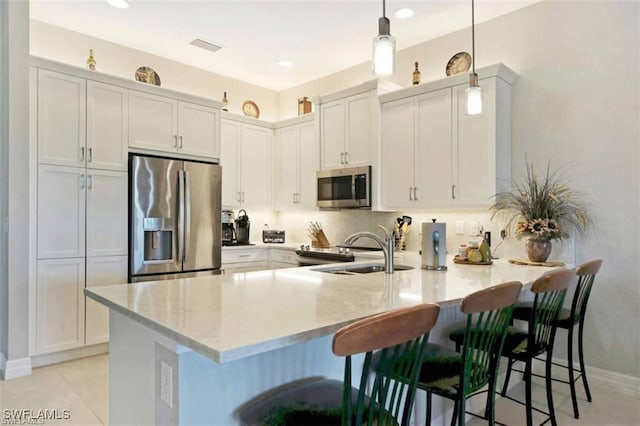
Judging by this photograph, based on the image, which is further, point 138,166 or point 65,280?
point 138,166

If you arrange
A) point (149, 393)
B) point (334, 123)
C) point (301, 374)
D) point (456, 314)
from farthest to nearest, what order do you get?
1. point (334, 123)
2. point (456, 314)
3. point (301, 374)
4. point (149, 393)

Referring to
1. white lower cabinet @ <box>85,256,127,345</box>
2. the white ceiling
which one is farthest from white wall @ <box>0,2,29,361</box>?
the white ceiling

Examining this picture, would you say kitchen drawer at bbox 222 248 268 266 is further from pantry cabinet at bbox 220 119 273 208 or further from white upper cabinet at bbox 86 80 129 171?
white upper cabinet at bbox 86 80 129 171

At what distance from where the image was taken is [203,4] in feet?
11.1

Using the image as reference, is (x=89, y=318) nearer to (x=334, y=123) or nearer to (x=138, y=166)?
(x=138, y=166)

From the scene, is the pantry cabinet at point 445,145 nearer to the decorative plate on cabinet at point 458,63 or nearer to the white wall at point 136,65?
the decorative plate on cabinet at point 458,63

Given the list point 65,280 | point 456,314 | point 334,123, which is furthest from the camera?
point 334,123

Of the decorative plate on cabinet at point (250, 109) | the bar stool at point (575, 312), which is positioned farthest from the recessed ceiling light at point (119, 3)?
the bar stool at point (575, 312)

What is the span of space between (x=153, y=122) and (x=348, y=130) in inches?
78.3

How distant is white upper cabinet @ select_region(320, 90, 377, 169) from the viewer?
409 centimetres

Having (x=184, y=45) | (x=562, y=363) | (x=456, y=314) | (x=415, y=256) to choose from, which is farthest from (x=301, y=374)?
(x=184, y=45)

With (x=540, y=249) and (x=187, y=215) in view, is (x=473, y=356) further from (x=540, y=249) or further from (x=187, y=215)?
(x=187, y=215)

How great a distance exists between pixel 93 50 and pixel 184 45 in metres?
0.88

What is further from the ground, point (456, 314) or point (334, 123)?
point (334, 123)
